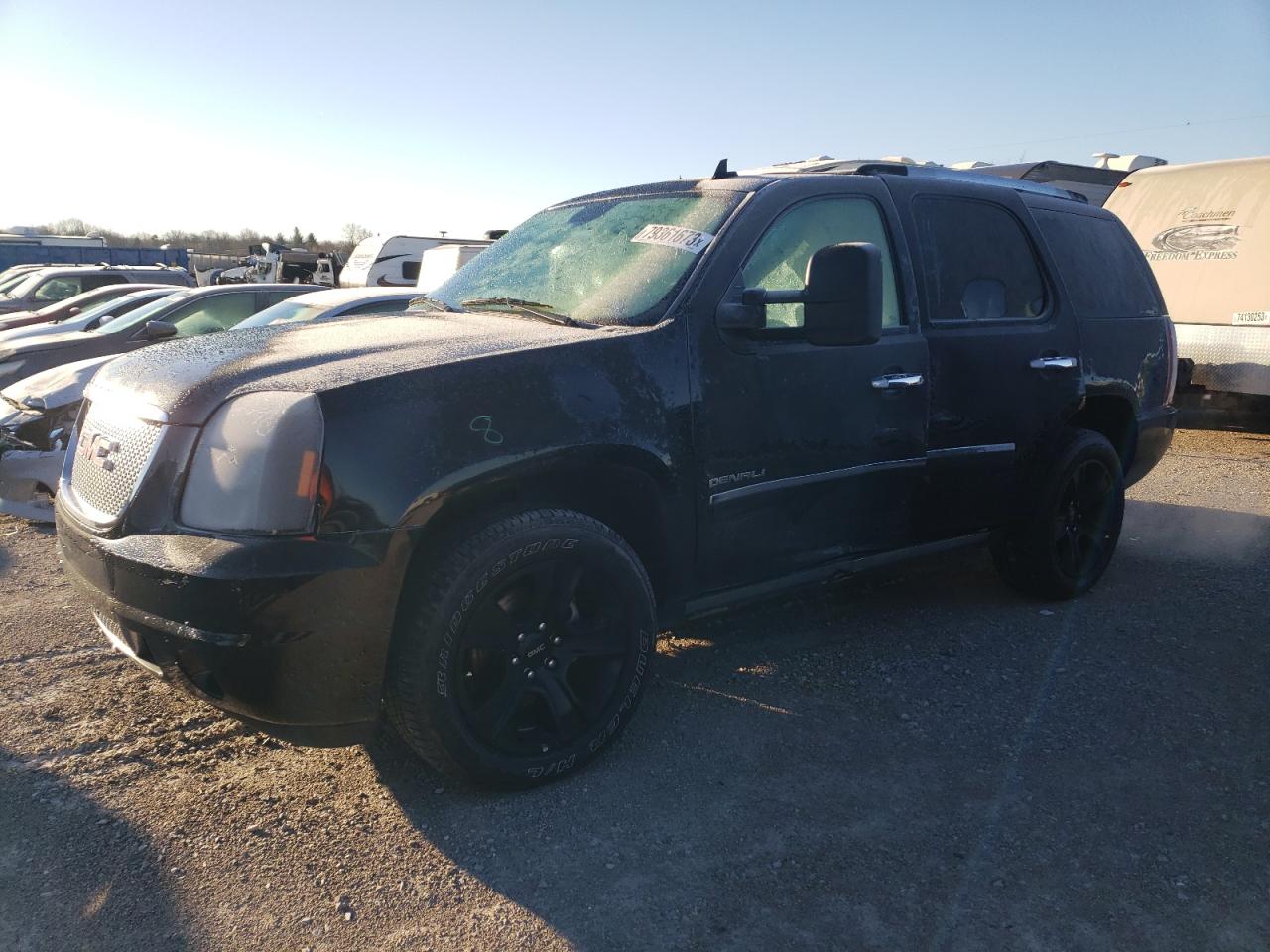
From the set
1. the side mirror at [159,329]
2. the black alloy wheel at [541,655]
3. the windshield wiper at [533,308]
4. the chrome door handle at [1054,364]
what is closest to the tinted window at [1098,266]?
the chrome door handle at [1054,364]

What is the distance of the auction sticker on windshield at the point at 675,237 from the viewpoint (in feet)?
11.0

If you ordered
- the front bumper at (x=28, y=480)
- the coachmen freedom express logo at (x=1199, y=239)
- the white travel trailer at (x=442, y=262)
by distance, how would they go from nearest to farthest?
the front bumper at (x=28, y=480)
the coachmen freedom express logo at (x=1199, y=239)
the white travel trailer at (x=442, y=262)

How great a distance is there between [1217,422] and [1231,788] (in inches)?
342

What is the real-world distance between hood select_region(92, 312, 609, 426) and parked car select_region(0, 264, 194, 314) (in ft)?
47.7

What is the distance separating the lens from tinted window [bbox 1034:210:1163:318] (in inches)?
179

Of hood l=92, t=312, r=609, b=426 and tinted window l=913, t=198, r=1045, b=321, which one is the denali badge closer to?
hood l=92, t=312, r=609, b=426

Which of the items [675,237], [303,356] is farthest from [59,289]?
[675,237]

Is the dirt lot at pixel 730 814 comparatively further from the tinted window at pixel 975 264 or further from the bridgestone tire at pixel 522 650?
the tinted window at pixel 975 264

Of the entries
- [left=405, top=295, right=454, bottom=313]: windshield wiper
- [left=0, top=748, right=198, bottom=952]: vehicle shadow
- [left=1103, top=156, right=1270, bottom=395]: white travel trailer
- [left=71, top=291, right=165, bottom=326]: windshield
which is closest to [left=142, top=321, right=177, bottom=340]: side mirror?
[left=71, top=291, right=165, bottom=326]: windshield

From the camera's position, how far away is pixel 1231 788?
2.99 meters

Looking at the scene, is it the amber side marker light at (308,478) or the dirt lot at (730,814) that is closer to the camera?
the dirt lot at (730,814)

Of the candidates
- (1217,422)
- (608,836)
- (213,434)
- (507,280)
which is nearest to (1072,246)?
(507,280)

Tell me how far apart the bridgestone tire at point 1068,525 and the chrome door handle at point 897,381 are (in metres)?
1.04

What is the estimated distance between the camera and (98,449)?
2938mm
